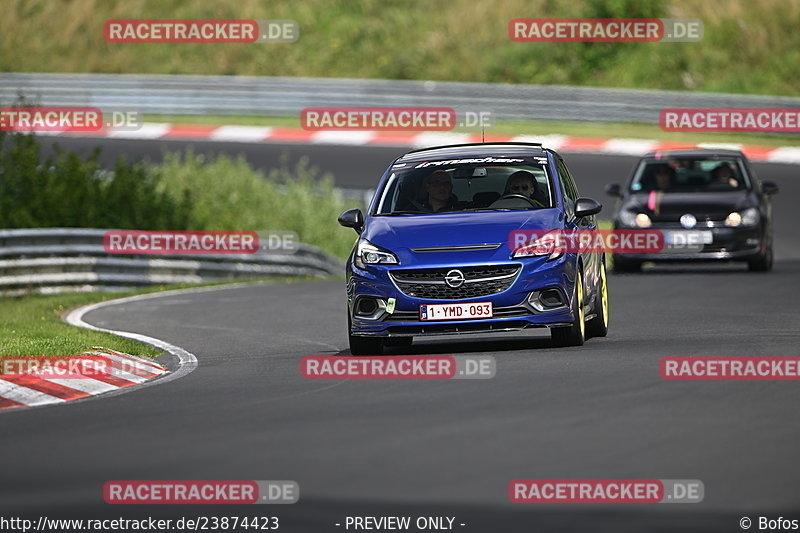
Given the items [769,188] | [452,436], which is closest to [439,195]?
[452,436]

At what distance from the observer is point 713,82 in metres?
45.1

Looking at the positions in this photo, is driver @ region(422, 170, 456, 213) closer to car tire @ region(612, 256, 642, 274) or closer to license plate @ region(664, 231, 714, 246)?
license plate @ region(664, 231, 714, 246)

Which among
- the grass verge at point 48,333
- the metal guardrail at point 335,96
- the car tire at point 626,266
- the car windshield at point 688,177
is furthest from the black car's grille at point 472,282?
the metal guardrail at point 335,96

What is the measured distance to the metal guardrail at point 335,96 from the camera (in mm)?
40656

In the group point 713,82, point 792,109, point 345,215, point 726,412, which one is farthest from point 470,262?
point 713,82

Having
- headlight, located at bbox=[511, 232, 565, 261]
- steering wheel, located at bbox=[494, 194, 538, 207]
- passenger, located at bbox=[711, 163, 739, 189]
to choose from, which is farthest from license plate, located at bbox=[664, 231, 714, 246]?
headlight, located at bbox=[511, 232, 565, 261]

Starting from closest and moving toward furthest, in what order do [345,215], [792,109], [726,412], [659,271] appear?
1. [726,412]
2. [345,215]
3. [659,271]
4. [792,109]

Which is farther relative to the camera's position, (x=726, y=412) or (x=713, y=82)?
(x=713, y=82)

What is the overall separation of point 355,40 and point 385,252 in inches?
1474

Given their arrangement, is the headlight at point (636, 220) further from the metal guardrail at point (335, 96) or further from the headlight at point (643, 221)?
the metal guardrail at point (335, 96)

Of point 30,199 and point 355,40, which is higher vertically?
point 355,40

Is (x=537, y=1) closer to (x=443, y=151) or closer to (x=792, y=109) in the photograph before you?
(x=792, y=109)

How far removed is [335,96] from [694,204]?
19647 mm

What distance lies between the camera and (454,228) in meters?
13.6
